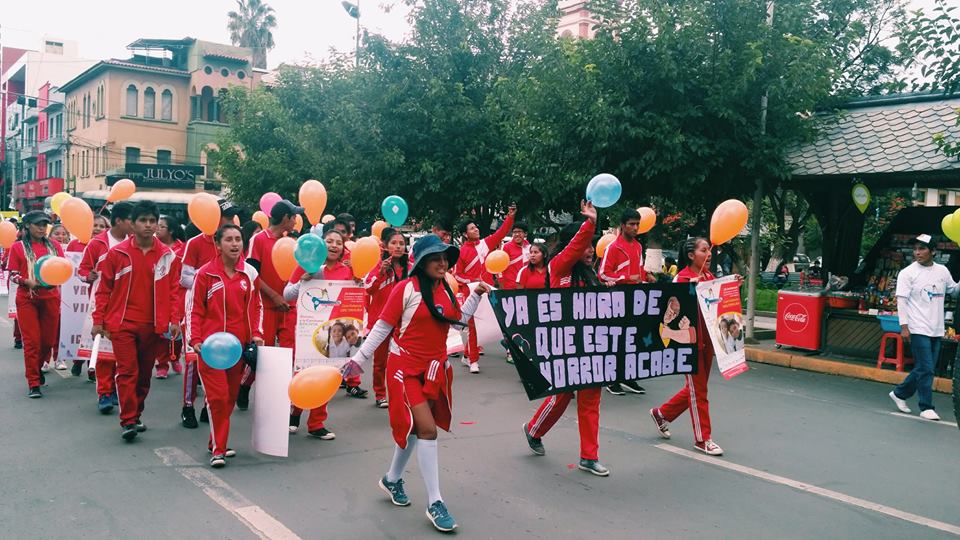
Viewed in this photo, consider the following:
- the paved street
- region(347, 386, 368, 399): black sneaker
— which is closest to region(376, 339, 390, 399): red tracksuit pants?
the paved street

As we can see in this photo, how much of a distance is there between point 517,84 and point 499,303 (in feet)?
29.6

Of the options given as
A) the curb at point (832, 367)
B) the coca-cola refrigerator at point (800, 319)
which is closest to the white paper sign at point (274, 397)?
the curb at point (832, 367)

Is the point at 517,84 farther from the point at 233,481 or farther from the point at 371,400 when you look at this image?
the point at 233,481

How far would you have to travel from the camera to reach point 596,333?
603 centimetres

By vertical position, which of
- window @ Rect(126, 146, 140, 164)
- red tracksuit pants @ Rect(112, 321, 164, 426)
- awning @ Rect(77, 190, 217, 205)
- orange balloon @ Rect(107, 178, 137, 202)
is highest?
window @ Rect(126, 146, 140, 164)

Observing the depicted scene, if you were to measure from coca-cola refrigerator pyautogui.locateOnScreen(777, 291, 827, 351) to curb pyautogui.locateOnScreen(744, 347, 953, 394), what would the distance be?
0.98ft

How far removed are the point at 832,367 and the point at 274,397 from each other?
8199 mm

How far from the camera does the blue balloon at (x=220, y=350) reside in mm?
5129

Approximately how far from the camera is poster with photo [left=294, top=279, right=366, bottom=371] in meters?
6.48

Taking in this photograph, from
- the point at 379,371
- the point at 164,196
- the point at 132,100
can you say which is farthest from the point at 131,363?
the point at 132,100

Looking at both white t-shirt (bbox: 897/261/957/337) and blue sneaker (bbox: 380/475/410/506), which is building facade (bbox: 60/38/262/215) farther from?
blue sneaker (bbox: 380/475/410/506)

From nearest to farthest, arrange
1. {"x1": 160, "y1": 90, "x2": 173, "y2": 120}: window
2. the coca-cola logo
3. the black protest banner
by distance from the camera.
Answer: the black protest banner, the coca-cola logo, {"x1": 160, "y1": 90, "x2": 173, "y2": 120}: window

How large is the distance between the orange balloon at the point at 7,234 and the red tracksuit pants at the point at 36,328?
122 cm

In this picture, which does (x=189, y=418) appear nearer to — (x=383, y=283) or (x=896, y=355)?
(x=383, y=283)
